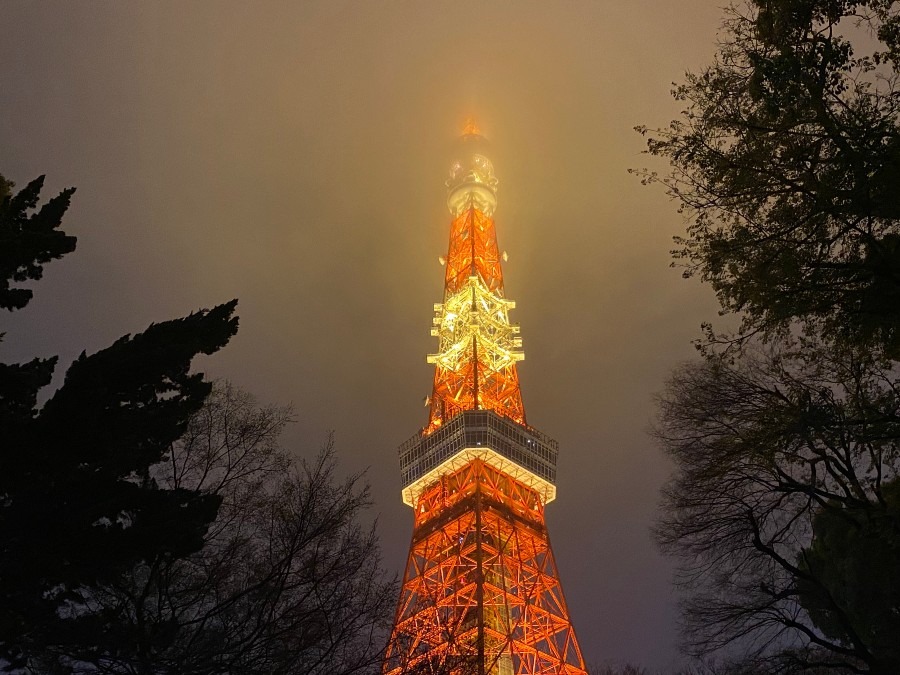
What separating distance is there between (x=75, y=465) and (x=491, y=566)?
69.9 ft

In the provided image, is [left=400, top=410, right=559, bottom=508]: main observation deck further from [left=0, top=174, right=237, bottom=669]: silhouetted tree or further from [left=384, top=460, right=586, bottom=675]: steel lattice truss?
[left=0, top=174, right=237, bottom=669]: silhouetted tree

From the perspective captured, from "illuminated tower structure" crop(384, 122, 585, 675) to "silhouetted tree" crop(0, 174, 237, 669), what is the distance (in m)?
12.5

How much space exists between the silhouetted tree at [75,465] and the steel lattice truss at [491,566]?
1637 centimetres

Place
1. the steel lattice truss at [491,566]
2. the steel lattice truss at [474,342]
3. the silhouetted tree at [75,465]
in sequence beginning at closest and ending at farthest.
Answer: the silhouetted tree at [75,465] < the steel lattice truss at [491,566] < the steel lattice truss at [474,342]

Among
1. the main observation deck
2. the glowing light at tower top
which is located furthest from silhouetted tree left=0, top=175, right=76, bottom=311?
the glowing light at tower top

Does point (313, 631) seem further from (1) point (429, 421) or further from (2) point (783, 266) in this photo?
(1) point (429, 421)

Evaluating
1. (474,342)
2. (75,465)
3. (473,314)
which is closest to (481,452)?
(474,342)

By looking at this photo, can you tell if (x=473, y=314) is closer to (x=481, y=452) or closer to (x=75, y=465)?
(x=481, y=452)

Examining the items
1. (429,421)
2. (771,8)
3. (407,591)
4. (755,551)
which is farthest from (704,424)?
(429,421)

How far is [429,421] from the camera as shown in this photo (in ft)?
110

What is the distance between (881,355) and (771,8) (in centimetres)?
337

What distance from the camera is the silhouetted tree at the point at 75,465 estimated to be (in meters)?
5.96

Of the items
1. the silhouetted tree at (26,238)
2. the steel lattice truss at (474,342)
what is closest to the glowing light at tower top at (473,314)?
the steel lattice truss at (474,342)

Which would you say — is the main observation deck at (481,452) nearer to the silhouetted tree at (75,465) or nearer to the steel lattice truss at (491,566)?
the steel lattice truss at (491,566)
